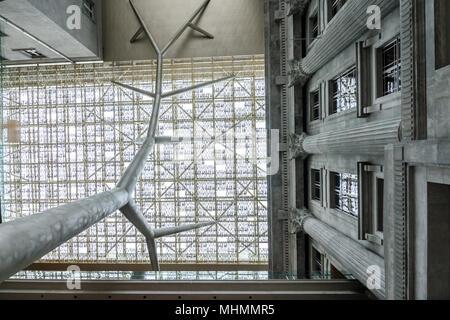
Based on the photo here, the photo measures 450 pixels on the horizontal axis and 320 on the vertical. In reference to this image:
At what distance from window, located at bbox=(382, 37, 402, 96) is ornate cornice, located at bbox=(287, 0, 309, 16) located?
864cm

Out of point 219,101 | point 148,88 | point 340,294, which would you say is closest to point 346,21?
point 340,294

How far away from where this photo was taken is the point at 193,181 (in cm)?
2656

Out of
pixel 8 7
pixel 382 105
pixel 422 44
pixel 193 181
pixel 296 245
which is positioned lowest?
pixel 296 245

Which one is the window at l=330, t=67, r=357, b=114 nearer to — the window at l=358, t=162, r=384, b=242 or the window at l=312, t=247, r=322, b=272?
the window at l=358, t=162, r=384, b=242

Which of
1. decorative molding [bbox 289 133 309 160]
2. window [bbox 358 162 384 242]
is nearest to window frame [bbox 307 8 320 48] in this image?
decorative molding [bbox 289 133 309 160]

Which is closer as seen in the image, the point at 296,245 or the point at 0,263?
the point at 0,263

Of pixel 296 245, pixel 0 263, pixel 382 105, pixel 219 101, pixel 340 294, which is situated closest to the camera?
pixel 0 263

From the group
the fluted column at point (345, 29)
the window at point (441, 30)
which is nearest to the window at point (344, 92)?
the fluted column at point (345, 29)

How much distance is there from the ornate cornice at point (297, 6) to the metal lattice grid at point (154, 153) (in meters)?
7.03

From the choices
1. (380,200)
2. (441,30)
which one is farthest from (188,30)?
(441,30)

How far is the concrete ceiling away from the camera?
76.5 feet

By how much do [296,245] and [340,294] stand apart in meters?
7.70

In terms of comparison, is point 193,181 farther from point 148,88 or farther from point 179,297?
point 179,297

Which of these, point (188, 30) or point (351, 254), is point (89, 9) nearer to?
point (188, 30)
